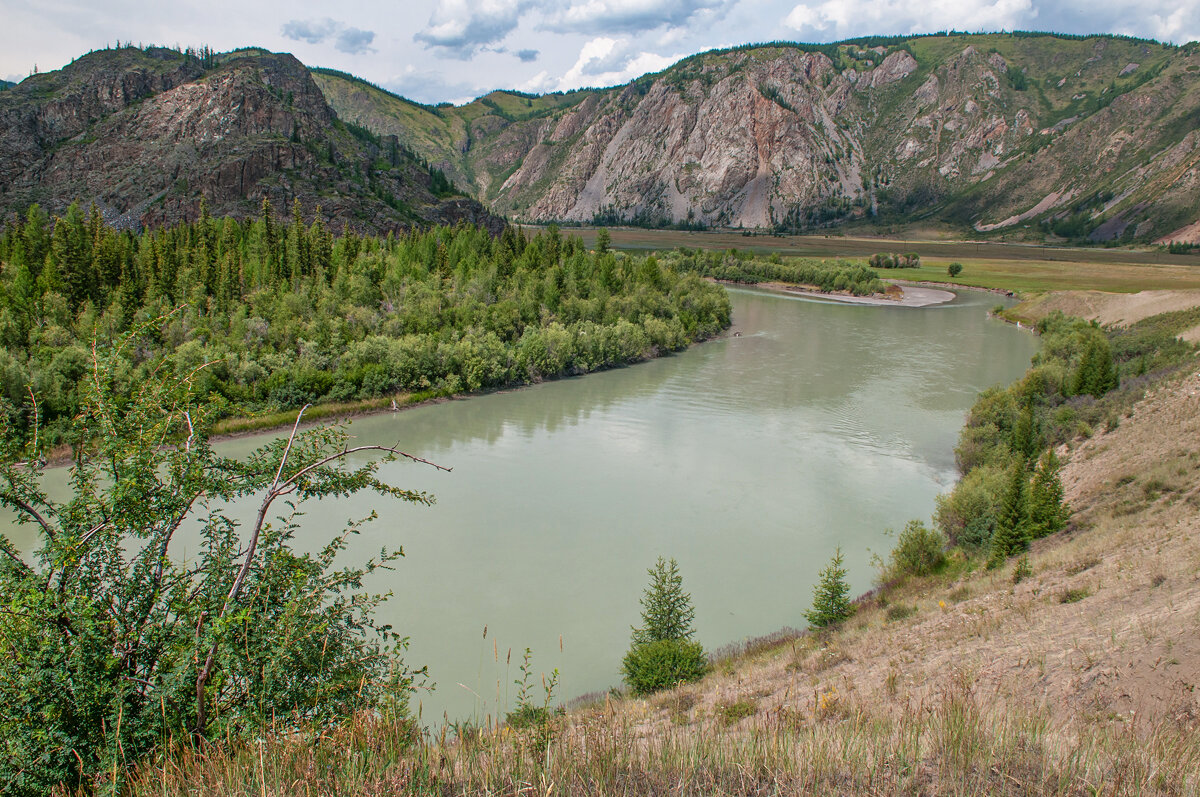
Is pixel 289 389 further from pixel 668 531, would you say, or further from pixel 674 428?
pixel 668 531

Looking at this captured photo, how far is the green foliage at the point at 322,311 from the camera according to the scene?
35938mm

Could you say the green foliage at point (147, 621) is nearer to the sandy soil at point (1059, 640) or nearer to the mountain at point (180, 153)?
the sandy soil at point (1059, 640)

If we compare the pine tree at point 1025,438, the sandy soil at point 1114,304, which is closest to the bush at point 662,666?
the pine tree at point 1025,438

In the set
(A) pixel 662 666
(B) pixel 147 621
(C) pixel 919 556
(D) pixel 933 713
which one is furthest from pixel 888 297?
(B) pixel 147 621

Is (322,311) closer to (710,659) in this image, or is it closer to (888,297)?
(710,659)

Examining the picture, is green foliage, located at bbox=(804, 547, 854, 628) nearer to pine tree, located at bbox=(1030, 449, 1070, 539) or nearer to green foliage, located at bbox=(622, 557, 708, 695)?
green foliage, located at bbox=(622, 557, 708, 695)

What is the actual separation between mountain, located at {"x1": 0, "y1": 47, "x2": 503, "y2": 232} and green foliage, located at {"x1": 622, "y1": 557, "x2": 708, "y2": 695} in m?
83.1

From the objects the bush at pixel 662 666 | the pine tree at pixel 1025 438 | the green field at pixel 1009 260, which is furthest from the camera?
the green field at pixel 1009 260

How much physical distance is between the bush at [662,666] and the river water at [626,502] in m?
1.52

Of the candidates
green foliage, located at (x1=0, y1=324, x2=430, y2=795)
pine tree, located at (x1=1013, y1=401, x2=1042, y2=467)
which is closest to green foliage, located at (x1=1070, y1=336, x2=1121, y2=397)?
pine tree, located at (x1=1013, y1=401, x2=1042, y2=467)

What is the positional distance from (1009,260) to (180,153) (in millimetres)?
128224

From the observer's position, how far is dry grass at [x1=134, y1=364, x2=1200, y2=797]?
4.92 meters

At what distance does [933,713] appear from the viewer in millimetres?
6539

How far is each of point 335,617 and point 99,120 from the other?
12018cm
